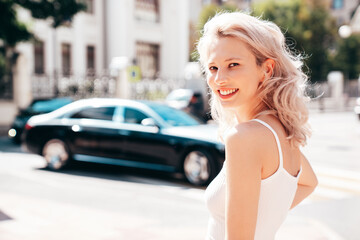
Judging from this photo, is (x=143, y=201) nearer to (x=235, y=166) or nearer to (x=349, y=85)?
(x=235, y=166)

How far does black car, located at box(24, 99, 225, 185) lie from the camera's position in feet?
25.2

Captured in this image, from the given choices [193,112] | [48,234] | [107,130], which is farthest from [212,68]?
[193,112]

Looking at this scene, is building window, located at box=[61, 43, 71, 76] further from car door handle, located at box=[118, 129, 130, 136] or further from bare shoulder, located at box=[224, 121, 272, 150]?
bare shoulder, located at box=[224, 121, 272, 150]

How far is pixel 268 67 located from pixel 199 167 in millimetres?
6043

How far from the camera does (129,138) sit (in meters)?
8.37

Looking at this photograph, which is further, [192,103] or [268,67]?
[192,103]

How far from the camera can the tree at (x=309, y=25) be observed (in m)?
45.1

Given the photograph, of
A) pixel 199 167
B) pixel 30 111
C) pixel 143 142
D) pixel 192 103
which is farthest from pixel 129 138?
pixel 192 103

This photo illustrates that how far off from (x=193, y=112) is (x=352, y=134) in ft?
21.4

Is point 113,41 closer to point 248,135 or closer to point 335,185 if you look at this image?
point 335,185

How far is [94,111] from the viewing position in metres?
9.04

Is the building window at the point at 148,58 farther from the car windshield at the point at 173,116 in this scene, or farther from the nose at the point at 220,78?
the nose at the point at 220,78

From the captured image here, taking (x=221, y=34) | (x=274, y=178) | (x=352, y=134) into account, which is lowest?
(x=352, y=134)

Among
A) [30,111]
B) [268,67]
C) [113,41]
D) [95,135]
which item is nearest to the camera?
[268,67]
